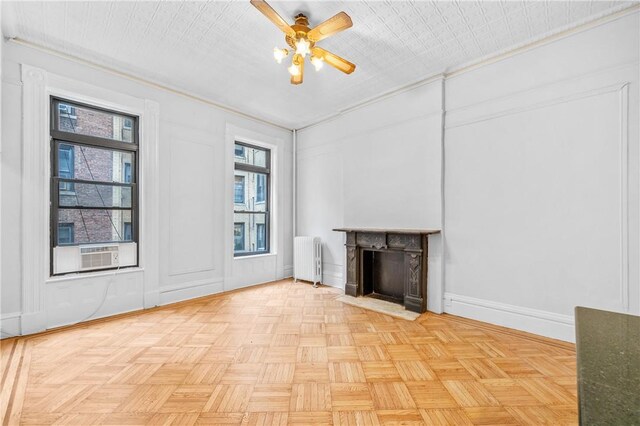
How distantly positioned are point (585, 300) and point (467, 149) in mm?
1811

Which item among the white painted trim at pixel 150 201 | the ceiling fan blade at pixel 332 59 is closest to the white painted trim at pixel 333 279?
the white painted trim at pixel 150 201

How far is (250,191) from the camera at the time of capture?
4953mm

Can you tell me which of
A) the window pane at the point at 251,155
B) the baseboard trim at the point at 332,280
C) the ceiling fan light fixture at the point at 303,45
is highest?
the ceiling fan light fixture at the point at 303,45

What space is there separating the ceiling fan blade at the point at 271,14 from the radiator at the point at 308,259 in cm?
313

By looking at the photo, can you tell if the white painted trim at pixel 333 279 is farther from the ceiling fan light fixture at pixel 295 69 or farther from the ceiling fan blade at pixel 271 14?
the ceiling fan blade at pixel 271 14

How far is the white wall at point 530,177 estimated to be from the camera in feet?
7.79

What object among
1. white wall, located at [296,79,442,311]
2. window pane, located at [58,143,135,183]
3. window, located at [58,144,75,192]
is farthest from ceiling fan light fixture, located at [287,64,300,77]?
window, located at [58,144,75,192]

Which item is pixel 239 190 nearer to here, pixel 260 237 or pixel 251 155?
pixel 251 155

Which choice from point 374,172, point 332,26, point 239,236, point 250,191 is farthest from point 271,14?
point 239,236

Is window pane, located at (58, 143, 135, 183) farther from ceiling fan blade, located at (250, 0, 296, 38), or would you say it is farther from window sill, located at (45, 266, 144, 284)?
ceiling fan blade, located at (250, 0, 296, 38)

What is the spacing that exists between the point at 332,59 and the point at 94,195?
121 inches

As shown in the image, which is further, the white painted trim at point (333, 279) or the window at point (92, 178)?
the white painted trim at point (333, 279)

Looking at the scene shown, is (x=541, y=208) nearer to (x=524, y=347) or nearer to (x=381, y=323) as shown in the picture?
(x=524, y=347)

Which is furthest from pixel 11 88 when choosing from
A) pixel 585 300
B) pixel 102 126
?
pixel 585 300
